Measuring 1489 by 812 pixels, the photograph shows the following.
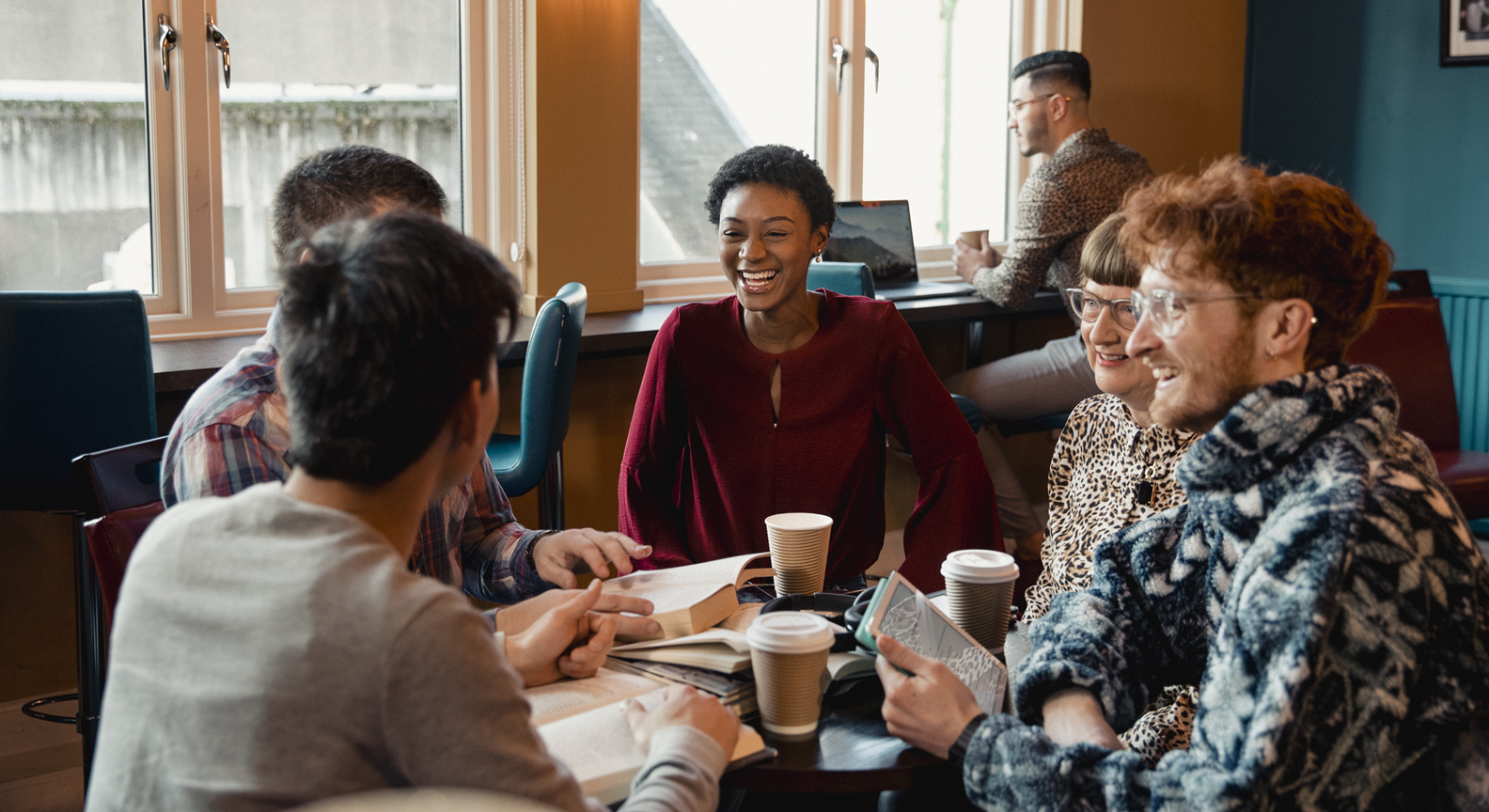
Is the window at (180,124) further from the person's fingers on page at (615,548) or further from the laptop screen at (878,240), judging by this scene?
the person's fingers on page at (615,548)

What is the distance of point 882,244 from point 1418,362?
1584 millimetres

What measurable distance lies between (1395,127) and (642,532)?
369cm

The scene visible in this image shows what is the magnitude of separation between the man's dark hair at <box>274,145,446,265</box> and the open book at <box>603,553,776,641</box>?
0.57 m

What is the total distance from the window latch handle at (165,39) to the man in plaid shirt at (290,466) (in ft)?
5.00

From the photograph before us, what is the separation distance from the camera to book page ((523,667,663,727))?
1.25m

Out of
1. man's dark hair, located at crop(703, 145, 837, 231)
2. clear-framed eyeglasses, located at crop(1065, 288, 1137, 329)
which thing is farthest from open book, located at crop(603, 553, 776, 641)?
man's dark hair, located at crop(703, 145, 837, 231)

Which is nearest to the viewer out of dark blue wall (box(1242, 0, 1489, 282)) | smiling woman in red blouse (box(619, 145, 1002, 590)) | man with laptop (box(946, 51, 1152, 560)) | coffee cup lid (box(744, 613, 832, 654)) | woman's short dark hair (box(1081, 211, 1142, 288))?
coffee cup lid (box(744, 613, 832, 654))

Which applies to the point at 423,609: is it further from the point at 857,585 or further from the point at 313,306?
the point at 857,585

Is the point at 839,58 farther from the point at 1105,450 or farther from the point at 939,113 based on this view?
the point at 1105,450

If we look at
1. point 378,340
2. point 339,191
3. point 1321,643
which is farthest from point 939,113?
point 378,340

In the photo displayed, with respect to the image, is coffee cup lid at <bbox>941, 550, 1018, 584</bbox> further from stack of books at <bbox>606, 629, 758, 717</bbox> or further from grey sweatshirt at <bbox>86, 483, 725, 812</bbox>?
grey sweatshirt at <bbox>86, 483, 725, 812</bbox>

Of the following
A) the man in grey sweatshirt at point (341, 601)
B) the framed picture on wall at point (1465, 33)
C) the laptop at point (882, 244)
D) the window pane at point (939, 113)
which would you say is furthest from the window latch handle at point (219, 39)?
the framed picture on wall at point (1465, 33)

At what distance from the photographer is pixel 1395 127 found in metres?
4.51

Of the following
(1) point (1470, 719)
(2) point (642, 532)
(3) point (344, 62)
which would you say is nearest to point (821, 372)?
(2) point (642, 532)
